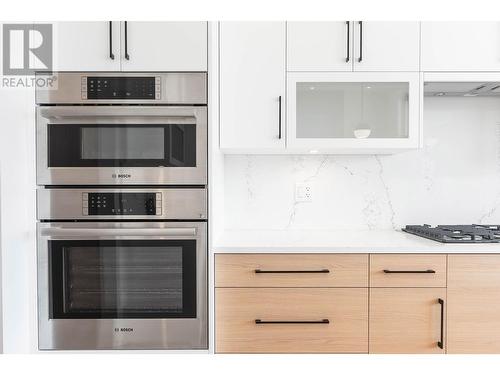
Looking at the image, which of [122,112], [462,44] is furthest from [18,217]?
[462,44]

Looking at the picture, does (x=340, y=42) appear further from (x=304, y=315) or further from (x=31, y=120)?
(x=31, y=120)

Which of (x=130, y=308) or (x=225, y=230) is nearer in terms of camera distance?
(x=130, y=308)

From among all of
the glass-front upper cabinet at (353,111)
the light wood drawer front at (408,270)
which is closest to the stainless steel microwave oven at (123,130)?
the glass-front upper cabinet at (353,111)

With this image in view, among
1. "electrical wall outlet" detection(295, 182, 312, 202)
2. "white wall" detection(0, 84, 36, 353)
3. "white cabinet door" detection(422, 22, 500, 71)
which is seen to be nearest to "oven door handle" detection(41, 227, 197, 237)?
"white wall" detection(0, 84, 36, 353)

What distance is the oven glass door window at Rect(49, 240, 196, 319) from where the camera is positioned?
183 cm

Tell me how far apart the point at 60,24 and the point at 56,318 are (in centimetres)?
137

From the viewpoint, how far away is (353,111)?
212 centimetres

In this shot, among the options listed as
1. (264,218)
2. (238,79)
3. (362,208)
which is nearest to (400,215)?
(362,208)

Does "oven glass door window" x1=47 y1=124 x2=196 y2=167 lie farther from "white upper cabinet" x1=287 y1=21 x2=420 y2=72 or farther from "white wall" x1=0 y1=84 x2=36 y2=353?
"white upper cabinet" x1=287 y1=21 x2=420 y2=72

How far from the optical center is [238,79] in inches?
82.1

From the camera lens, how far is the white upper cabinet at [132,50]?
183cm

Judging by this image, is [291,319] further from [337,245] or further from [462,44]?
[462,44]

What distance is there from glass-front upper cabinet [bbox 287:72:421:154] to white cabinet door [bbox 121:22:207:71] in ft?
1.75

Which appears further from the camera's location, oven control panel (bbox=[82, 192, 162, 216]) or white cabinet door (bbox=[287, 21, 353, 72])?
white cabinet door (bbox=[287, 21, 353, 72])
